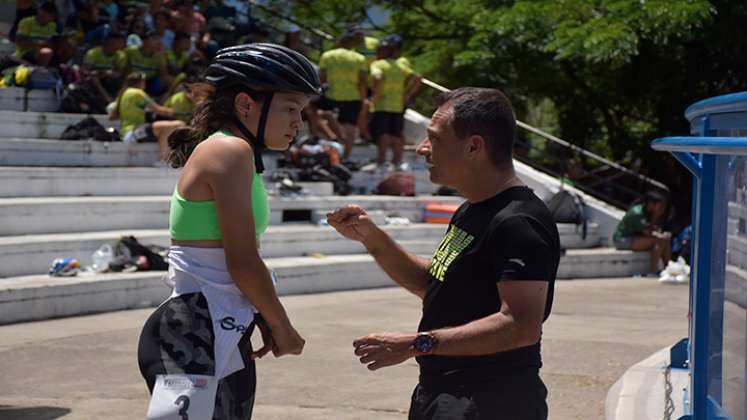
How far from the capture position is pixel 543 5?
1620 cm

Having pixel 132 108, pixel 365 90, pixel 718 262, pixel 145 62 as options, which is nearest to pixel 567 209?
pixel 365 90

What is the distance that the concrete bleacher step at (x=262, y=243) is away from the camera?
1041 centimetres

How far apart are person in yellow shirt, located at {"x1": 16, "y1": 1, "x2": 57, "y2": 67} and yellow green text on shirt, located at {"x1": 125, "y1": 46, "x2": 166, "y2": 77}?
1.01 m

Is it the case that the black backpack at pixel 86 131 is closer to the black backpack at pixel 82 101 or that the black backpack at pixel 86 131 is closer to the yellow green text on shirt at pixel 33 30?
the black backpack at pixel 82 101

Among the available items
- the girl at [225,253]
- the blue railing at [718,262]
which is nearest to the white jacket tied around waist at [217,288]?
the girl at [225,253]

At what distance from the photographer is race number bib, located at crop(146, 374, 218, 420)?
3041 millimetres

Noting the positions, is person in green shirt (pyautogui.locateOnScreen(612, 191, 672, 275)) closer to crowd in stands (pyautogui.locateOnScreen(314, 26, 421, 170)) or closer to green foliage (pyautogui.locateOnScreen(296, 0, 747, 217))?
green foliage (pyautogui.locateOnScreen(296, 0, 747, 217))

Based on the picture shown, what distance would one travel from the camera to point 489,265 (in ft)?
9.50

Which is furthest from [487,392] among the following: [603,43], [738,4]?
[738,4]

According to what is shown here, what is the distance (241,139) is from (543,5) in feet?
44.6

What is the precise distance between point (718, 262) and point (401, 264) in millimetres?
1108

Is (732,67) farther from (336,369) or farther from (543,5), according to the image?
(336,369)

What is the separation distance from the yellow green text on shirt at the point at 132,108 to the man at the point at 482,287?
1098 centimetres

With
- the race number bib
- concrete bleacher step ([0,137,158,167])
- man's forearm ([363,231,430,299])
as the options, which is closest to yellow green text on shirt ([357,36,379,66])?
concrete bleacher step ([0,137,158,167])
